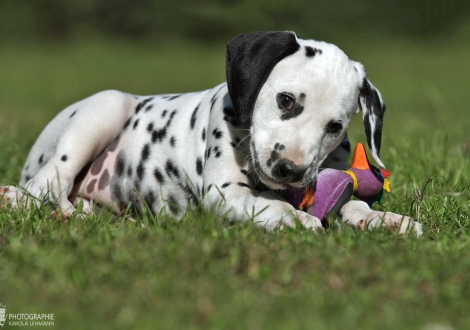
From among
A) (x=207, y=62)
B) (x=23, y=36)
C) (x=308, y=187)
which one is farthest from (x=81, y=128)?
(x=23, y=36)

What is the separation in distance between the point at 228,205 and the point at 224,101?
903 mm

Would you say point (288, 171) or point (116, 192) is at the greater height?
point (288, 171)

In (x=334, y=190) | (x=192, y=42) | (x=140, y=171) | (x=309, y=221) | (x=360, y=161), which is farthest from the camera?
(x=192, y=42)

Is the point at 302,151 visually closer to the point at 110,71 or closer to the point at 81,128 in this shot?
the point at 81,128

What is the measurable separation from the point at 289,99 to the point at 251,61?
1.23ft

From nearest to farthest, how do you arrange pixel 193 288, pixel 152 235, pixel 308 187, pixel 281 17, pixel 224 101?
1. pixel 193 288
2. pixel 152 235
3. pixel 308 187
4. pixel 224 101
5. pixel 281 17

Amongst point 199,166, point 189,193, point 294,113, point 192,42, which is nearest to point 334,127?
point 294,113

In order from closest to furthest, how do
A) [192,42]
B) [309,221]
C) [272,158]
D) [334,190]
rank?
[309,221] → [272,158] → [334,190] → [192,42]

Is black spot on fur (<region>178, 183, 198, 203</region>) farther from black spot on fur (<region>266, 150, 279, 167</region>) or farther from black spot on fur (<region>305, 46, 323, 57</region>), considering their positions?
black spot on fur (<region>305, 46, 323, 57</region>)

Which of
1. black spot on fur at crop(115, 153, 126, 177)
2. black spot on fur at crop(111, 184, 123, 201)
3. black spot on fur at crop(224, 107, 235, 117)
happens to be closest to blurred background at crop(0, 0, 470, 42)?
black spot on fur at crop(115, 153, 126, 177)

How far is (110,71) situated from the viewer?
25.8m

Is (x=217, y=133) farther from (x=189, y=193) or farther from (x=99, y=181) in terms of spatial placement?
(x=99, y=181)

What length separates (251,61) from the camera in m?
4.62

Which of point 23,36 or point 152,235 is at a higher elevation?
point 152,235
